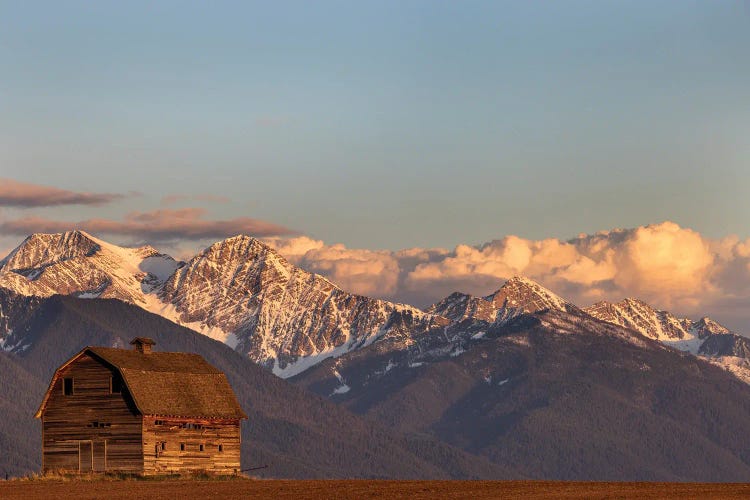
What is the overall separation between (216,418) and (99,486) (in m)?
24.0

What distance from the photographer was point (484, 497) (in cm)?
9894

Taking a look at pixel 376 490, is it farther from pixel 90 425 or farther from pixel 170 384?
pixel 90 425

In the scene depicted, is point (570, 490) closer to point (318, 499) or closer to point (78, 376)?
point (318, 499)

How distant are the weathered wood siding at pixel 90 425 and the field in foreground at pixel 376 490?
15.1m

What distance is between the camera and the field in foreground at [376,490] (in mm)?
100500

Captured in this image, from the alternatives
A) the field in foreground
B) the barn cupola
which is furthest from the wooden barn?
the field in foreground

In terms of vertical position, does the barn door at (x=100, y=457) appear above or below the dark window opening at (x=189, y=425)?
below

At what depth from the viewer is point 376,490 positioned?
107m

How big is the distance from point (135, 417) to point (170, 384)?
4.70m

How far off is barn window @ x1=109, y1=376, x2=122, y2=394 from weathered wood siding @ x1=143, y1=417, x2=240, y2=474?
3.37 m

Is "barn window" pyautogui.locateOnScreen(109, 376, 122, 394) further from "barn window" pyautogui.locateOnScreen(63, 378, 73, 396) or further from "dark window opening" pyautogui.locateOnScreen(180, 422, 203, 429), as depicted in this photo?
"dark window opening" pyautogui.locateOnScreen(180, 422, 203, 429)

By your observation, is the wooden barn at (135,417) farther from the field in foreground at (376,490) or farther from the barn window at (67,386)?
the field in foreground at (376,490)

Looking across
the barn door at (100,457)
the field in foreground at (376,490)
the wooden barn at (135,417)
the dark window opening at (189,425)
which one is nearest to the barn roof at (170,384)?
the wooden barn at (135,417)

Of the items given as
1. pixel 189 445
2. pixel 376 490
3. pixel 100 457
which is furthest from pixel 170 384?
pixel 376 490
